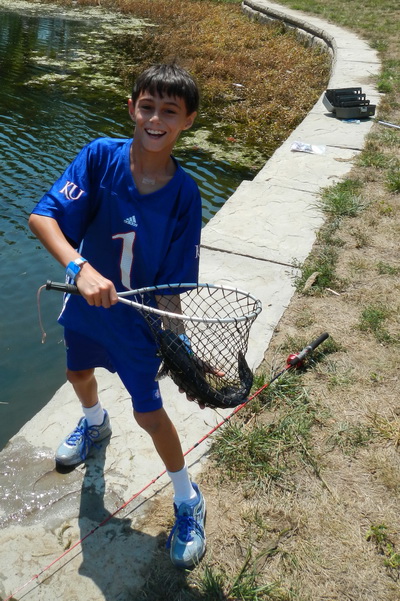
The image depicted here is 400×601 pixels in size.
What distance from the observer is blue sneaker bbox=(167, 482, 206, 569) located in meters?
2.47

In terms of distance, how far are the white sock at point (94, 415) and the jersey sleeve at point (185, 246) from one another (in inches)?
35.4

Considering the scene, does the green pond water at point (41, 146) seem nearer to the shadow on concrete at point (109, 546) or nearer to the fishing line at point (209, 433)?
the shadow on concrete at point (109, 546)

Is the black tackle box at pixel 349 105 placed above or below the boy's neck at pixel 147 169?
below

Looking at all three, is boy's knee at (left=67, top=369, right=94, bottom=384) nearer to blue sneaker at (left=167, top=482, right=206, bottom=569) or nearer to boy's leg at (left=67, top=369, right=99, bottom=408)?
boy's leg at (left=67, top=369, right=99, bottom=408)

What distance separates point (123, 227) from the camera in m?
2.42

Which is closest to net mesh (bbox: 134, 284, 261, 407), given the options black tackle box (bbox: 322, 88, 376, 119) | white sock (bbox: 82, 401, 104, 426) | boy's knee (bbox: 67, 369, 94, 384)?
boy's knee (bbox: 67, 369, 94, 384)

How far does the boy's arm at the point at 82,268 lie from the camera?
6.58 feet

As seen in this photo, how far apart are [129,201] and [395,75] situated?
9.73 m

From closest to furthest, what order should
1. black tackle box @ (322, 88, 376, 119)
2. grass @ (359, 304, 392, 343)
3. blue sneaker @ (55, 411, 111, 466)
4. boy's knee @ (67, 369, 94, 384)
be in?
boy's knee @ (67, 369, 94, 384) → blue sneaker @ (55, 411, 111, 466) → grass @ (359, 304, 392, 343) → black tackle box @ (322, 88, 376, 119)

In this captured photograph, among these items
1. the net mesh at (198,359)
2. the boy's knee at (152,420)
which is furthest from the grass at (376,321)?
the boy's knee at (152,420)

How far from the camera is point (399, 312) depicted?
13.6ft

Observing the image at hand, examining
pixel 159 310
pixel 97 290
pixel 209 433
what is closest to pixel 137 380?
pixel 159 310

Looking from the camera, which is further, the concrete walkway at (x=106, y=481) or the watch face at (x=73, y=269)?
the concrete walkway at (x=106, y=481)

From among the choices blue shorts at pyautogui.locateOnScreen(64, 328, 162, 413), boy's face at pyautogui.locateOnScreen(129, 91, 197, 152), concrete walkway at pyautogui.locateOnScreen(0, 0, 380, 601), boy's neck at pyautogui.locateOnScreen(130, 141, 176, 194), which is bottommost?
concrete walkway at pyautogui.locateOnScreen(0, 0, 380, 601)
